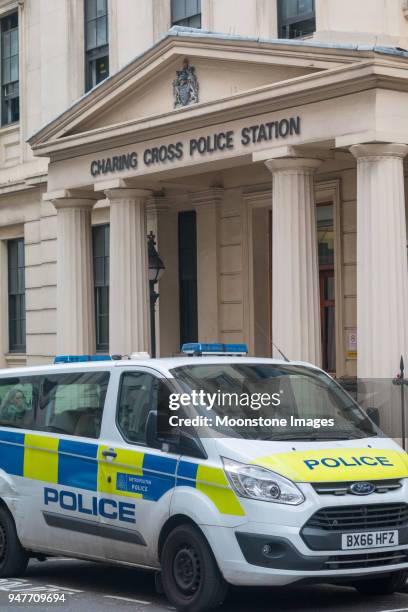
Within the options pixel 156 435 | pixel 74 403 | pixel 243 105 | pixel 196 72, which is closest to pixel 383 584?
pixel 156 435

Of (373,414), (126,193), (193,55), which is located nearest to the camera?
(373,414)

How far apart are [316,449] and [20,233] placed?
19.8m

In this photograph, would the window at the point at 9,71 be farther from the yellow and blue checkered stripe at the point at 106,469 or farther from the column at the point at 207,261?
the yellow and blue checkered stripe at the point at 106,469

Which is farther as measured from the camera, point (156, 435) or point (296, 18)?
point (296, 18)

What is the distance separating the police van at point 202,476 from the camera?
8805mm

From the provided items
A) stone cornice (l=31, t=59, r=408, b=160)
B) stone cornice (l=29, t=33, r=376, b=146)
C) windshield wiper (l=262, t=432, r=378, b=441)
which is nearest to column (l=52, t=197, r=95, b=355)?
stone cornice (l=31, t=59, r=408, b=160)

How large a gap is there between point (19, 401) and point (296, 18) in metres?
11.3

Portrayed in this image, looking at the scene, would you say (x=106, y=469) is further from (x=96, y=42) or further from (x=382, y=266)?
(x=96, y=42)

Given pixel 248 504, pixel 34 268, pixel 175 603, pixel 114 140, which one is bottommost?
pixel 175 603

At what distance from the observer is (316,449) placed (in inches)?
364

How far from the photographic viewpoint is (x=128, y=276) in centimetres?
2105

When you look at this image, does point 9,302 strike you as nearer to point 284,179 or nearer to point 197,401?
A: point 284,179

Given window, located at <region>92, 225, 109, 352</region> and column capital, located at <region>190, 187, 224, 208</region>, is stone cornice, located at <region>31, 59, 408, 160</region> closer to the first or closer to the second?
column capital, located at <region>190, 187, 224, 208</region>

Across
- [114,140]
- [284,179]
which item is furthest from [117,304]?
[284,179]
